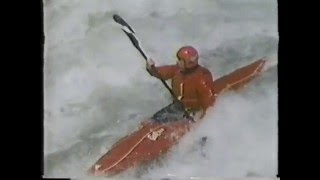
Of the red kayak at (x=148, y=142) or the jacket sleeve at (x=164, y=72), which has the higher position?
the jacket sleeve at (x=164, y=72)

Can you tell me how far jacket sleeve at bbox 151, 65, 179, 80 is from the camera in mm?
957

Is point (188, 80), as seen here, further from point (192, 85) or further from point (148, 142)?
point (148, 142)

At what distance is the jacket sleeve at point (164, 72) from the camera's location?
957mm

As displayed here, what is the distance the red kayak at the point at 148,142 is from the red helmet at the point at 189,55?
5cm

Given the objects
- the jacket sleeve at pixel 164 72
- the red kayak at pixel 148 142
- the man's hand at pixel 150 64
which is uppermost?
the man's hand at pixel 150 64

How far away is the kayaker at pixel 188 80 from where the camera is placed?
95 centimetres

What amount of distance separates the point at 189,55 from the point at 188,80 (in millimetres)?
43

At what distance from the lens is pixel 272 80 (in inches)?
37.2

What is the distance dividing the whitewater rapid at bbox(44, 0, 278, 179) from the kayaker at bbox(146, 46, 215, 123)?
0.01m

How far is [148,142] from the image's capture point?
37.7 inches

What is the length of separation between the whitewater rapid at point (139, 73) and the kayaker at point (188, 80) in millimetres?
12
